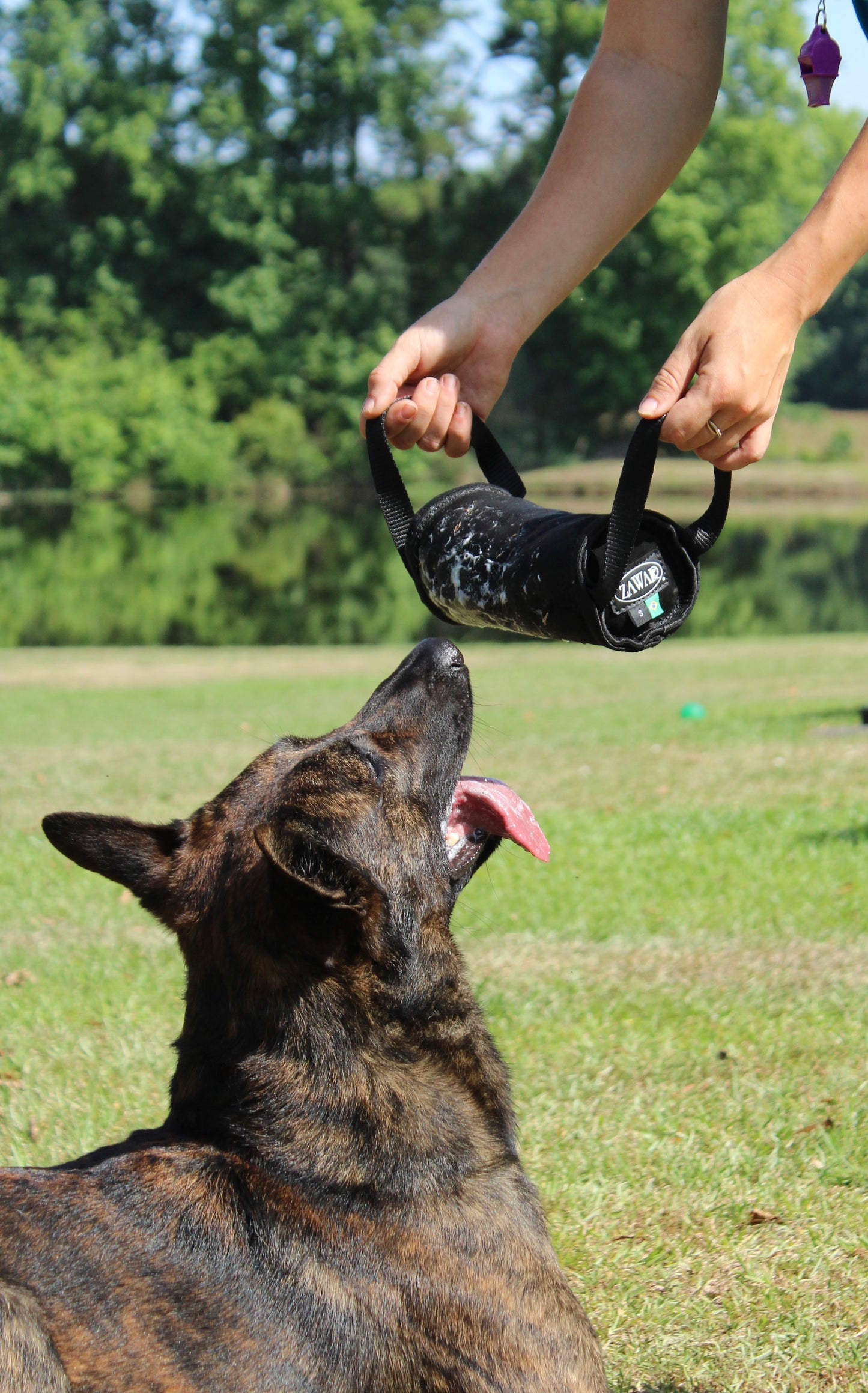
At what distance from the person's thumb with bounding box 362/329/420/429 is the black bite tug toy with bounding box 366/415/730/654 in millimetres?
254

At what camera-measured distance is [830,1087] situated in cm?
481

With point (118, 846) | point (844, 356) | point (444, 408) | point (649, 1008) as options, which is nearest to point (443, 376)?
point (444, 408)

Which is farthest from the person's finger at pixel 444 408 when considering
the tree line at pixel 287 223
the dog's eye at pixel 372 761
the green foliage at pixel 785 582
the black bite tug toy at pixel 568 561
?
the tree line at pixel 287 223

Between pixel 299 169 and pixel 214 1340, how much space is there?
6723 cm

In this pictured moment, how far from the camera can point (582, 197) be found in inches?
132

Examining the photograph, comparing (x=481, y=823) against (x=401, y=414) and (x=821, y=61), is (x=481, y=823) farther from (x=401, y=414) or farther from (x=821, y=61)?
(x=821, y=61)

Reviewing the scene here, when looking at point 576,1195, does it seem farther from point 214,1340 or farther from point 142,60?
point 142,60

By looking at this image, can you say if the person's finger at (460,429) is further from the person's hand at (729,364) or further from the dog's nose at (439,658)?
the person's hand at (729,364)

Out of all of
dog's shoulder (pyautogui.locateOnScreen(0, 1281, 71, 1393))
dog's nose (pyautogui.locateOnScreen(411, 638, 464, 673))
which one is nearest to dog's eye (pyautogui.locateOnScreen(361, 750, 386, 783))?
dog's nose (pyautogui.locateOnScreen(411, 638, 464, 673))

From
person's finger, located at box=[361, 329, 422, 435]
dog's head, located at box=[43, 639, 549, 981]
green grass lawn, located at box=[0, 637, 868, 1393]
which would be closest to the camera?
dog's head, located at box=[43, 639, 549, 981]

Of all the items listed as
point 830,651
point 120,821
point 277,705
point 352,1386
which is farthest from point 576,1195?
point 830,651

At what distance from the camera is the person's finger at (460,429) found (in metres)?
3.29

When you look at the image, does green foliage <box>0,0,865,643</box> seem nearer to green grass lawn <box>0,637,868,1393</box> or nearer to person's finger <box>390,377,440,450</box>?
green grass lawn <box>0,637,868,1393</box>

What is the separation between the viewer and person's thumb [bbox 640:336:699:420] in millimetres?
2520
